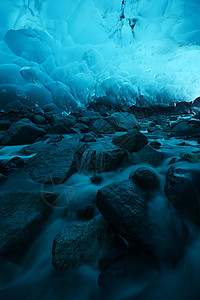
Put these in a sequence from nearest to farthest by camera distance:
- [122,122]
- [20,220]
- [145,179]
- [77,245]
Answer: [77,245], [20,220], [145,179], [122,122]

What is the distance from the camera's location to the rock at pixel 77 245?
0.96 metres

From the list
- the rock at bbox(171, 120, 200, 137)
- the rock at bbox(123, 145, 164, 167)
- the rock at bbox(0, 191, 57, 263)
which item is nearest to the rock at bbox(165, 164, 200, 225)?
the rock at bbox(123, 145, 164, 167)

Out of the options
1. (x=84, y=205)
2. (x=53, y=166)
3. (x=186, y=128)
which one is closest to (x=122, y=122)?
(x=186, y=128)

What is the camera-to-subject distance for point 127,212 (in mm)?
1051

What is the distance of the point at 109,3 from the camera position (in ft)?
37.0

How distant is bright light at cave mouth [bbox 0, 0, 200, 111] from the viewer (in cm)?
1094

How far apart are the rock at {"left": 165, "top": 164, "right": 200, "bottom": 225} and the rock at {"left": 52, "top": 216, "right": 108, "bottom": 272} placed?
0.67 metres

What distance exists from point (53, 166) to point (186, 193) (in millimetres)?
1638

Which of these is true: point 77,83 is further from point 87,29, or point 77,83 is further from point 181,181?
point 181,181

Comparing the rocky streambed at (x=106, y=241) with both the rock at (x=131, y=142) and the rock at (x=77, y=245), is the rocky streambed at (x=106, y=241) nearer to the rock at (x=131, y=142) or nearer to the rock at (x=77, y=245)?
the rock at (x=77, y=245)

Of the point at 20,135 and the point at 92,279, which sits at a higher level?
the point at 20,135

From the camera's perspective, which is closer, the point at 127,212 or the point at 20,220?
the point at 127,212

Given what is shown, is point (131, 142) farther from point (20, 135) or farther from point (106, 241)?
point (20, 135)

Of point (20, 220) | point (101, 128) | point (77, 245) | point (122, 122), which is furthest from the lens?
point (122, 122)
